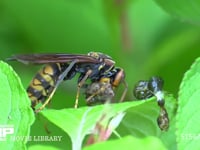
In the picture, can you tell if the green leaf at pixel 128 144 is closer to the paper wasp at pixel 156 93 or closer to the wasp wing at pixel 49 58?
the paper wasp at pixel 156 93

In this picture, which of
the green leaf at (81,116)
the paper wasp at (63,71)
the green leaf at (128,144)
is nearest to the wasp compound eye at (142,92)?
the paper wasp at (63,71)

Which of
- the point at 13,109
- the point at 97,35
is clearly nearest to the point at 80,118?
the point at 13,109

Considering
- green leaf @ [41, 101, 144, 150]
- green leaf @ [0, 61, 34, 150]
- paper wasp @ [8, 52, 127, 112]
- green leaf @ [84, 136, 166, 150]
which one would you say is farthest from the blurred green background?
green leaf @ [84, 136, 166, 150]

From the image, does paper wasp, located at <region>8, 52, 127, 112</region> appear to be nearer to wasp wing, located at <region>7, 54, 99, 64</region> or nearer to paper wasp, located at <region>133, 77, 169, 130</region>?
wasp wing, located at <region>7, 54, 99, 64</region>

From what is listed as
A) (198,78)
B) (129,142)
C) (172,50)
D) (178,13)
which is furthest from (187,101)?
(172,50)

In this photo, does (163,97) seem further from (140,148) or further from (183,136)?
(140,148)
